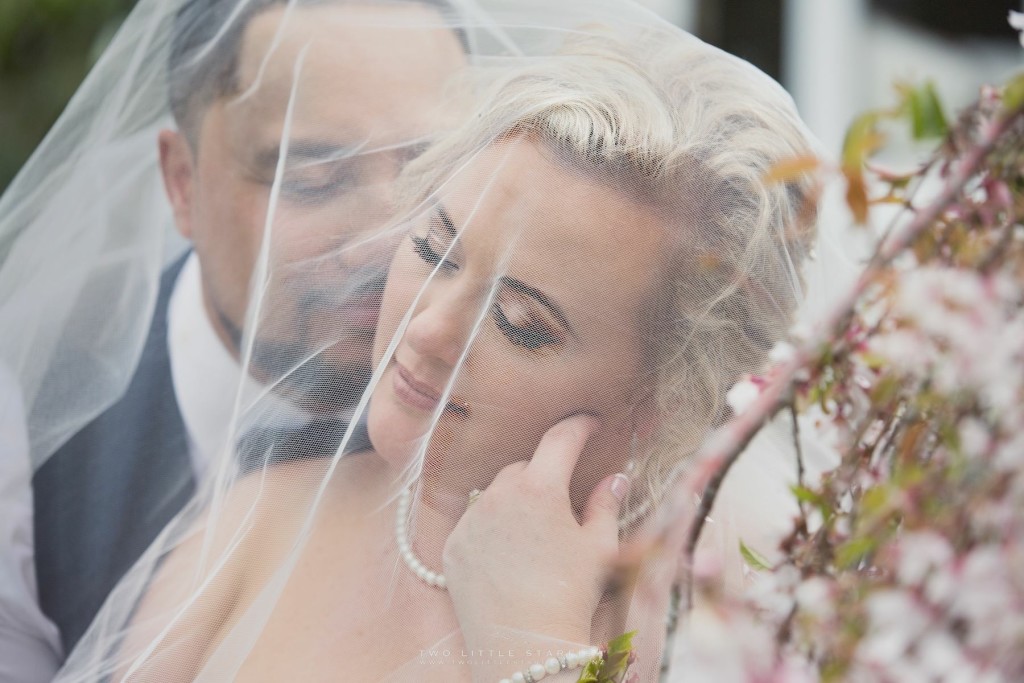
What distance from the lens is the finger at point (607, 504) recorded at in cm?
102

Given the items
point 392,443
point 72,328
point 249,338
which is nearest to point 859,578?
point 392,443

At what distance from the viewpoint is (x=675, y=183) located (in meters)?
1.06

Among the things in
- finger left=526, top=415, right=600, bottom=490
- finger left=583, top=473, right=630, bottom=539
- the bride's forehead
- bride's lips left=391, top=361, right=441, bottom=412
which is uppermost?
the bride's forehead

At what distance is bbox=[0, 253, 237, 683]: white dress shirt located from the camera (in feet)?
5.07

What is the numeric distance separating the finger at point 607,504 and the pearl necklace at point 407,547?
0.58ft

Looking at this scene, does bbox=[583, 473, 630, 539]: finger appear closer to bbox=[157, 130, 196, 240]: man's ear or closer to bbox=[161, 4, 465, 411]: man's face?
bbox=[161, 4, 465, 411]: man's face

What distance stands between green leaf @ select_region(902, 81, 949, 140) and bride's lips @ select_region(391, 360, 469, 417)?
588 mm

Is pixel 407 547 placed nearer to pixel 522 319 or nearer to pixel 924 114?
pixel 522 319

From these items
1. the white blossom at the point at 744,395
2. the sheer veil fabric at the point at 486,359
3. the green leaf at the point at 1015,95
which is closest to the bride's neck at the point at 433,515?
the sheer veil fabric at the point at 486,359

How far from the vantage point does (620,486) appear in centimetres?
105

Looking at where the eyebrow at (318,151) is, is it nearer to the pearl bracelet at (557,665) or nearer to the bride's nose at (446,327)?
the bride's nose at (446,327)

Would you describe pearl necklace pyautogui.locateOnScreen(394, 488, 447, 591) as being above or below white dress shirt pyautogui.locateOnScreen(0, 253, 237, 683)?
above

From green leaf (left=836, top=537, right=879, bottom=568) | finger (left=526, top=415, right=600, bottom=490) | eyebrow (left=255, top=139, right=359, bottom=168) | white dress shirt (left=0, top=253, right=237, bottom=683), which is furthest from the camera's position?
white dress shirt (left=0, top=253, right=237, bottom=683)

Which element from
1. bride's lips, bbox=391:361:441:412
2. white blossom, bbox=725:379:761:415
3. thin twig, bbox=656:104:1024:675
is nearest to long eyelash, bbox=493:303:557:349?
bride's lips, bbox=391:361:441:412
